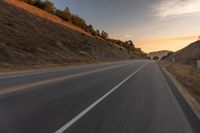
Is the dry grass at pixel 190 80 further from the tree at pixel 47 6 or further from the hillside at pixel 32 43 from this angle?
the tree at pixel 47 6

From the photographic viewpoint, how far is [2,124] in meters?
6.51

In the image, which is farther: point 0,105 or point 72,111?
point 0,105

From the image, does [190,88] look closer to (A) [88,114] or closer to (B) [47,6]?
(A) [88,114]

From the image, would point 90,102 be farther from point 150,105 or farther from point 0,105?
point 0,105

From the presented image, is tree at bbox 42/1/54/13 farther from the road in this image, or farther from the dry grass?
the road

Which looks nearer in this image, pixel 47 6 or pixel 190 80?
pixel 190 80

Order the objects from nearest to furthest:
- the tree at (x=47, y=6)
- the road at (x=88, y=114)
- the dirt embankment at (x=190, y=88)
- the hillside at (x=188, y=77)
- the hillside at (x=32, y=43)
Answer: the road at (x=88, y=114) < the dirt embankment at (x=190, y=88) < the hillside at (x=188, y=77) < the hillside at (x=32, y=43) < the tree at (x=47, y=6)

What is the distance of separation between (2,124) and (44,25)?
66.0m

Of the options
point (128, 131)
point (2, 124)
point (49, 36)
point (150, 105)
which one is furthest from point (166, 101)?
point (49, 36)

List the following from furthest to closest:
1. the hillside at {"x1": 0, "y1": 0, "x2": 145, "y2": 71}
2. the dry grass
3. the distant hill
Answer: the distant hill
the hillside at {"x1": 0, "y1": 0, "x2": 145, "y2": 71}
the dry grass

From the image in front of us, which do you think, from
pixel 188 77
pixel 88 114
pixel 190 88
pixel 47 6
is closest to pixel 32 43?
pixel 188 77

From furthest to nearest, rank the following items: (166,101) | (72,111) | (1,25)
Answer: (1,25) → (166,101) → (72,111)

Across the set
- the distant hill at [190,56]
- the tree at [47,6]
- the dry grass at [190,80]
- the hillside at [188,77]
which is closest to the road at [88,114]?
the hillside at [188,77]

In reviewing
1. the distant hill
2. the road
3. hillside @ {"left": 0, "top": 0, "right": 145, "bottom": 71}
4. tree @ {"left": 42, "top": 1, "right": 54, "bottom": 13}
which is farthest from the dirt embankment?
tree @ {"left": 42, "top": 1, "right": 54, "bottom": 13}
